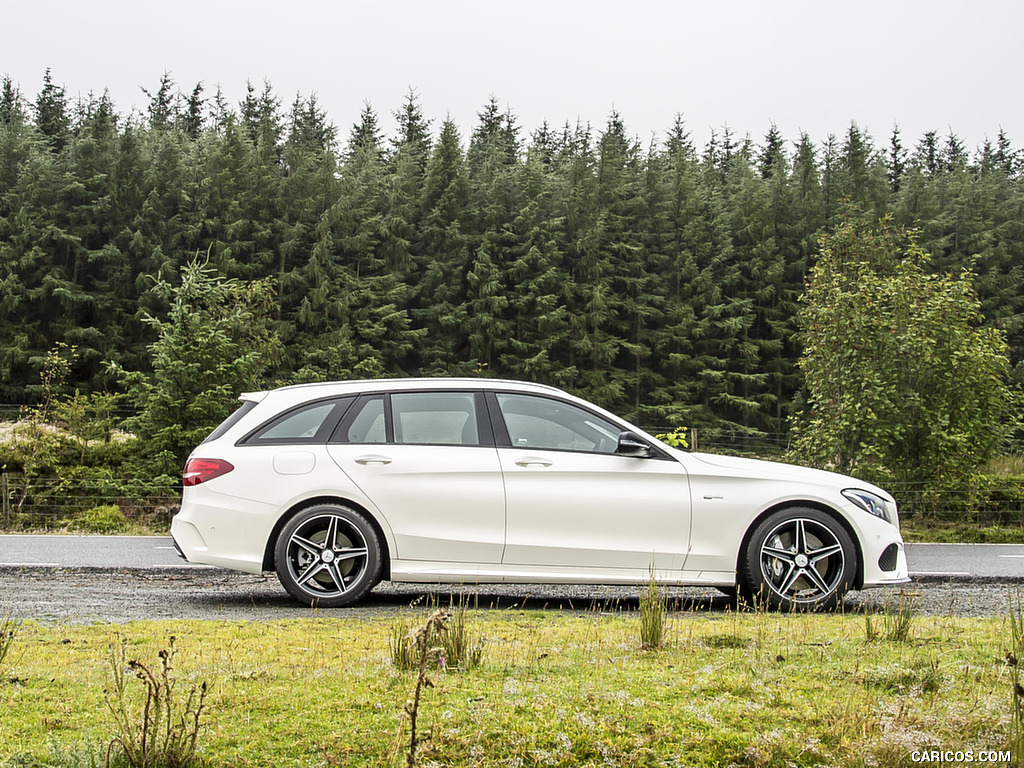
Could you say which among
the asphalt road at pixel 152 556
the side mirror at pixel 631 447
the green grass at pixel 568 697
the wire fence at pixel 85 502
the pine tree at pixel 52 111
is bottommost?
the asphalt road at pixel 152 556

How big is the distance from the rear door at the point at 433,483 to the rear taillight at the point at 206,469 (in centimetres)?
85

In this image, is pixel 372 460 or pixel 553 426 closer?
pixel 372 460

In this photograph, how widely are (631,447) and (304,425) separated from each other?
264cm

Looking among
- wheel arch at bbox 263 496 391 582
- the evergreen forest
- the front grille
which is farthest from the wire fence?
the evergreen forest

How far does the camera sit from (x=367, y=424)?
7.97 m

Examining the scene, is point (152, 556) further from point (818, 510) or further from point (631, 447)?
point (818, 510)

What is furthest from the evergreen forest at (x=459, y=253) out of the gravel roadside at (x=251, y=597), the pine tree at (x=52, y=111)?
the gravel roadside at (x=251, y=597)

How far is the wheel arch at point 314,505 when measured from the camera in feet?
25.1

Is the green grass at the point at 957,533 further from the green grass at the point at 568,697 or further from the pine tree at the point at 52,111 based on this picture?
the pine tree at the point at 52,111

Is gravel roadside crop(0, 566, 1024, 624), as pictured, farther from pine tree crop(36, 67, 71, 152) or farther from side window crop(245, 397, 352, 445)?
pine tree crop(36, 67, 71, 152)

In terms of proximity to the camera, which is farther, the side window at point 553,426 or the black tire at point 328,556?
the side window at point 553,426

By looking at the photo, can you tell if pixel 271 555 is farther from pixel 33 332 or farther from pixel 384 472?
pixel 33 332

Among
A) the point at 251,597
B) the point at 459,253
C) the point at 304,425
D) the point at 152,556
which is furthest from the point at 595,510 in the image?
the point at 459,253

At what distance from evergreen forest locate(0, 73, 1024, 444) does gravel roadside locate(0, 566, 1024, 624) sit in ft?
103
